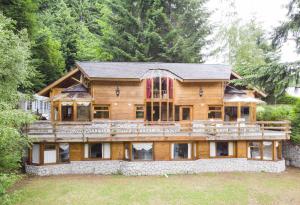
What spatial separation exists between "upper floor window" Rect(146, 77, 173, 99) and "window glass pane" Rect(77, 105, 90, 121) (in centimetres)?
453

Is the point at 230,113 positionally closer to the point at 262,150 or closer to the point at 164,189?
the point at 262,150

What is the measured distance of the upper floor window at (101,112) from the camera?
74.9 ft

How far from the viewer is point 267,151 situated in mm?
21406

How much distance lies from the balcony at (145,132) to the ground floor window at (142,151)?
608 millimetres

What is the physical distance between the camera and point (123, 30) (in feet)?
123

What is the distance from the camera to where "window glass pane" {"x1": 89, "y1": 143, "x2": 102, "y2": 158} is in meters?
20.5

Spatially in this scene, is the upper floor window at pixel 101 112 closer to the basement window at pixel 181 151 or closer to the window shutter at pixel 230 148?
the basement window at pixel 181 151

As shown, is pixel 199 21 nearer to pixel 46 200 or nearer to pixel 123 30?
pixel 123 30

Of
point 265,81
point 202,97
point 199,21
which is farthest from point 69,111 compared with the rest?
point 199,21

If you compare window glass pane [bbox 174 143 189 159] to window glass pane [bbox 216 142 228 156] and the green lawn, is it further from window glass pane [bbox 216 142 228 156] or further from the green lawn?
window glass pane [bbox 216 142 228 156]

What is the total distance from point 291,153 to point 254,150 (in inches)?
166

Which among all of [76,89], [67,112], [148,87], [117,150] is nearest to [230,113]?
[148,87]

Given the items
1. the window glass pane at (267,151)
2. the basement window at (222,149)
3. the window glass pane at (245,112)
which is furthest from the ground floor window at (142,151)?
the window glass pane at (245,112)

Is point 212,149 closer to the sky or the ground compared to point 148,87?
closer to the ground
